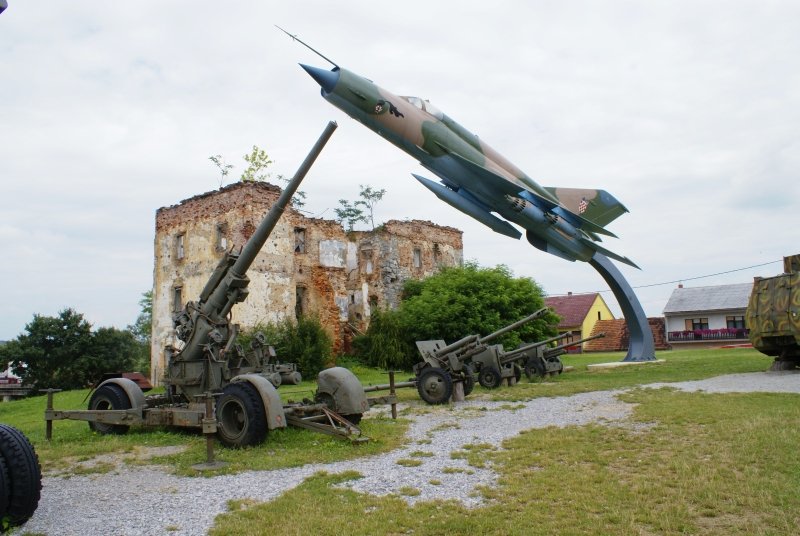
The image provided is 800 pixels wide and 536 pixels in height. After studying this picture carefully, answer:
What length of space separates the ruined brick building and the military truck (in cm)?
1510

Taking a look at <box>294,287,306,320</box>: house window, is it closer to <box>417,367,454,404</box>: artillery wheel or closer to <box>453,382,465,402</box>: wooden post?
<box>417,367,454,404</box>: artillery wheel

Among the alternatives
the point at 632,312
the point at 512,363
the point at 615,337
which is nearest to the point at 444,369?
the point at 512,363

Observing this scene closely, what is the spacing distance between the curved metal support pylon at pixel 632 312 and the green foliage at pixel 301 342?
9.65 metres

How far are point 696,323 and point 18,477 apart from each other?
4663 cm

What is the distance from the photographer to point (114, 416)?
9.52 metres

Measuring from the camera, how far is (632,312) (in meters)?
22.3

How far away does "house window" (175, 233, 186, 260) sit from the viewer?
2570cm

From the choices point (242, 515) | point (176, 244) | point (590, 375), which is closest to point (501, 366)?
point (590, 375)

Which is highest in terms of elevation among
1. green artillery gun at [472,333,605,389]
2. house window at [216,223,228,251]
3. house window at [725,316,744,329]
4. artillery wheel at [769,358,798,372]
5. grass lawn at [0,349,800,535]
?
house window at [216,223,228,251]

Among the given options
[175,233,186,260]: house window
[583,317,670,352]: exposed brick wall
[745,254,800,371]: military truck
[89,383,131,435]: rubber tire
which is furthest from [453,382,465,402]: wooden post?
[583,317,670,352]: exposed brick wall

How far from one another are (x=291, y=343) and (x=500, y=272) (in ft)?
30.5

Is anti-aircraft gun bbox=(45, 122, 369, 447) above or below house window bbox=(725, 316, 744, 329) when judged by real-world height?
below

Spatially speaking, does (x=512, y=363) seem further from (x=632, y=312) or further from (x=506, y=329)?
(x=632, y=312)

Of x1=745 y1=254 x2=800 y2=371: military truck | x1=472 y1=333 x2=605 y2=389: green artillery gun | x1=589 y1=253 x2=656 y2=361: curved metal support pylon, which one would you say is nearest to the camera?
x1=745 y1=254 x2=800 y2=371: military truck
